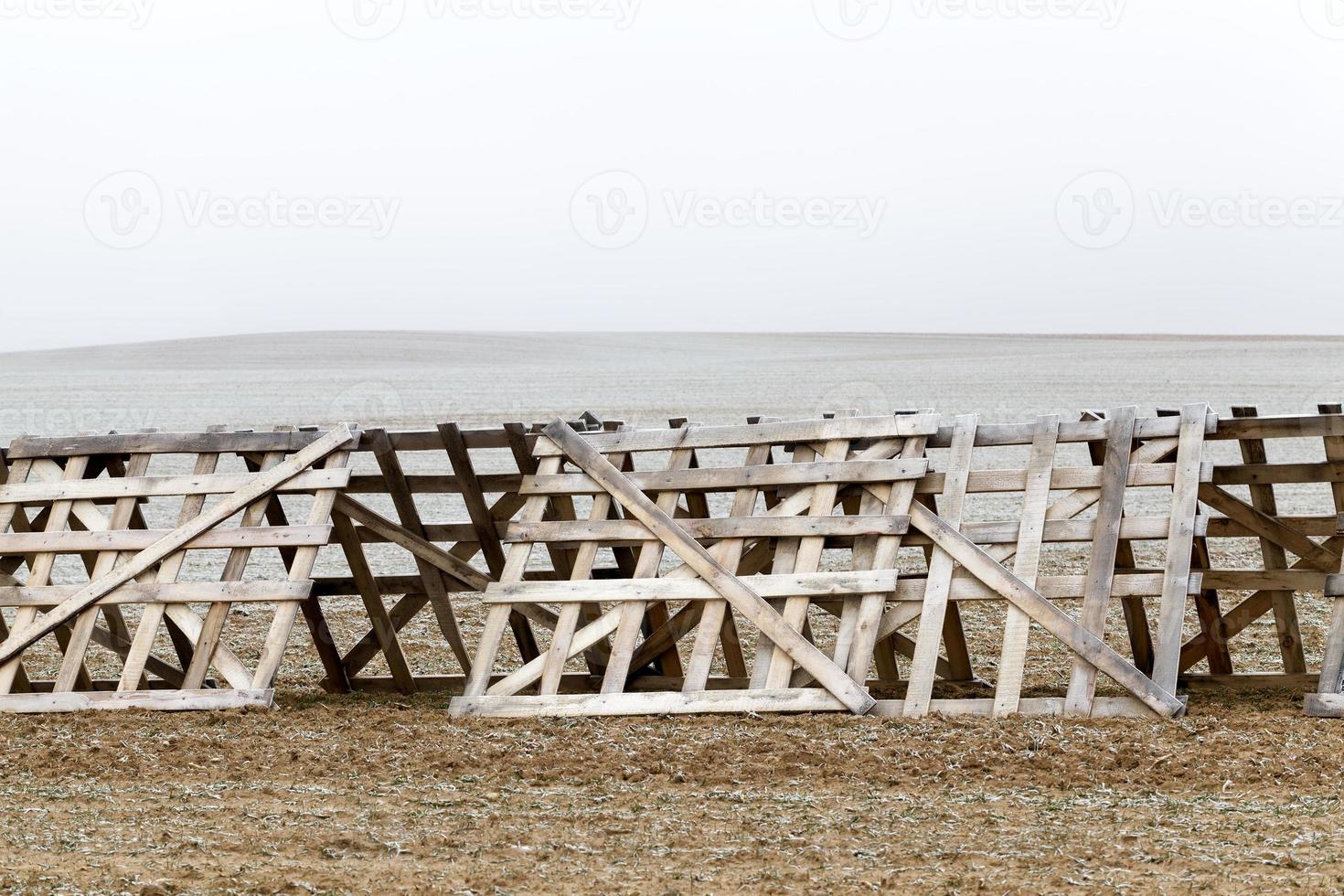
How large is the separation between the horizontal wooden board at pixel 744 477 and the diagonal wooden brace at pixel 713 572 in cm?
11

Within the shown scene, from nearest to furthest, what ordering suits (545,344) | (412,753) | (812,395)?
(412,753) → (812,395) → (545,344)

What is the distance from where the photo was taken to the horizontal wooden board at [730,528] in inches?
357

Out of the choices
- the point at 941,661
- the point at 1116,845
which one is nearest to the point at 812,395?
the point at 941,661

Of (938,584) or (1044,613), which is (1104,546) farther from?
(938,584)

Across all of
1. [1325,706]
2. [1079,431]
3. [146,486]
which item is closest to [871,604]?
[1079,431]

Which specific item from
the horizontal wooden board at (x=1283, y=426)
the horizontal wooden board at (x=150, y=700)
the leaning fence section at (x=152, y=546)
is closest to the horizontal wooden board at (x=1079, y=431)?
the horizontal wooden board at (x=1283, y=426)

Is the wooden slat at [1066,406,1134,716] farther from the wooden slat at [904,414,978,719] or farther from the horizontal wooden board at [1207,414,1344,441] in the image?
the wooden slat at [904,414,978,719]

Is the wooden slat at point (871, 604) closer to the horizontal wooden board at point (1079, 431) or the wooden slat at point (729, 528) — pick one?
the wooden slat at point (729, 528)

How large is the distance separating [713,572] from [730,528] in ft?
1.01

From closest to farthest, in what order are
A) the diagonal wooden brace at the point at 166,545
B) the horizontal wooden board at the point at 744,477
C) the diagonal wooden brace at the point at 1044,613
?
the diagonal wooden brace at the point at 1044,613 → the horizontal wooden board at the point at 744,477 → the diagonal wooden brace at the point at 166,545

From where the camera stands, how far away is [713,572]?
914 cm

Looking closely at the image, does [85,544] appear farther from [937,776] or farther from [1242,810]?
[1242,810]

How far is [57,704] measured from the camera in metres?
9.34

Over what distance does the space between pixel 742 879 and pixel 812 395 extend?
56482 mm
